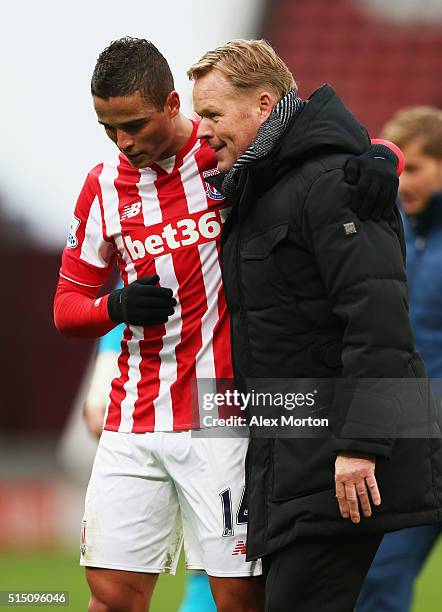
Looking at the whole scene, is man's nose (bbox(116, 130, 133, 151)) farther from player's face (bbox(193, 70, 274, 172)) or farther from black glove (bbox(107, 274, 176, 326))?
black glove (bbox(107, 274, 176, 326))

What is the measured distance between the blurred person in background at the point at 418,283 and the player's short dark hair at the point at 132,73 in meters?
1.54

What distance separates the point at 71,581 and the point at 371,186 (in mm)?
4112

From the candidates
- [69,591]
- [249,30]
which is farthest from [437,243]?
[249,30]

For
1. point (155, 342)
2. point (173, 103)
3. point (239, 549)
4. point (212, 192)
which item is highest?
point (173, 103)

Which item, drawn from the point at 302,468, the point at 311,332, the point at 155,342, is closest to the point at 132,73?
the point at 155,342

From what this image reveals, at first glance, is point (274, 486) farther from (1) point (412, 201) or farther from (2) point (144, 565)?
(1) point (412, 201)

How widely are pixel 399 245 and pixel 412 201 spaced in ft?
5.31

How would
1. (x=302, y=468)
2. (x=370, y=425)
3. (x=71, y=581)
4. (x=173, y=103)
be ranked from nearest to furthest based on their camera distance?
(x=370, y=425)
(x=302, y=468)
(x=173, y=103)
(x=71, y=581)

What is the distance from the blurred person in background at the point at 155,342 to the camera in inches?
126

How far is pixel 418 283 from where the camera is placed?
4441mm

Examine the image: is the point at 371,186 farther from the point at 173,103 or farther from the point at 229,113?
the point at 173,103

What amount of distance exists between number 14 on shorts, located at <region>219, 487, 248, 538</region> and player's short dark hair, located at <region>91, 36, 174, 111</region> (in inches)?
42.5

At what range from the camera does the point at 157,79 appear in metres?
3.22

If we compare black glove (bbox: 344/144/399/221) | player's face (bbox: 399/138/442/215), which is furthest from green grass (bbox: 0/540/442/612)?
black glove (bbox: 344/144/399/221)
